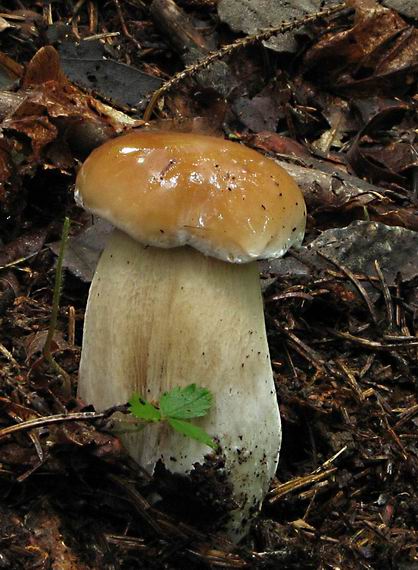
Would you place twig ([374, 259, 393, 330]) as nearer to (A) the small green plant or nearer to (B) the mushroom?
(B) the mushroom

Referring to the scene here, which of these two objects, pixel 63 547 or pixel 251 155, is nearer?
pixel 63 547

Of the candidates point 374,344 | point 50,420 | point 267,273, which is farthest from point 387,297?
point 50,420

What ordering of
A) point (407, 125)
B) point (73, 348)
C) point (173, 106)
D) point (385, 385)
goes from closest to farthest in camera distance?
1. point (73, 348)
2. point (385, 385)
3. point (173, 106)
4. point (407, 125)

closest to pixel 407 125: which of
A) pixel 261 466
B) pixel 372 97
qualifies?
pixel 372 97

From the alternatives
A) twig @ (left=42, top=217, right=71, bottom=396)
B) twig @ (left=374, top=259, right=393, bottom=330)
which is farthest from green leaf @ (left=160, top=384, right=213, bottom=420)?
twig @ (left=374, top=259, right=393, bottom=330)

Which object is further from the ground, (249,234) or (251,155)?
(251,155)

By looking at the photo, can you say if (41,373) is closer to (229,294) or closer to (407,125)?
(229,294)
